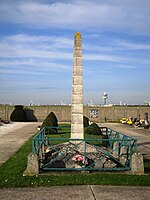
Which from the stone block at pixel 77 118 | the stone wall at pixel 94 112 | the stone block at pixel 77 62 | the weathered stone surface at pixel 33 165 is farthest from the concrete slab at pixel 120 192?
the stone wall at pixel 94 112

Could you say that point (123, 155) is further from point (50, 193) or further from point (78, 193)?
point (50, 193)

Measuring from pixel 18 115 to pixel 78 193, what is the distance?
3578 centimetres

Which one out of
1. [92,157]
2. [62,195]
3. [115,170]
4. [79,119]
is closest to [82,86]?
[79,119]

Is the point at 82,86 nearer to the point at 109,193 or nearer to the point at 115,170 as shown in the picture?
the point at 115,170

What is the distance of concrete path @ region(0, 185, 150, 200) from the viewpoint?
19.8ft

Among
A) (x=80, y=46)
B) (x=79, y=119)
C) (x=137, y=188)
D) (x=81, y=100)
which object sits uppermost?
(x=80, y=46)

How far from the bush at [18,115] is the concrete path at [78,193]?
35218 millimetres

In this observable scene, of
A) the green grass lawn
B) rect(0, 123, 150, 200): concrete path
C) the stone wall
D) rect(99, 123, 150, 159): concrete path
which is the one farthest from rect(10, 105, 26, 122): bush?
rect(0, 123, 150, 200): concrete path

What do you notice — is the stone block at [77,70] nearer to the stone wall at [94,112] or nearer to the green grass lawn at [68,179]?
the green grass lawn at [68,179]

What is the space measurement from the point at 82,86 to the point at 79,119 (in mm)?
1269

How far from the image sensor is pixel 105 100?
48.5 meters

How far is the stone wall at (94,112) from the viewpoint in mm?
43969

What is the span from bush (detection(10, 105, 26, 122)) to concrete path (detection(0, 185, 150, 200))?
3522 cm

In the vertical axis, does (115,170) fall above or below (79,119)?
below
